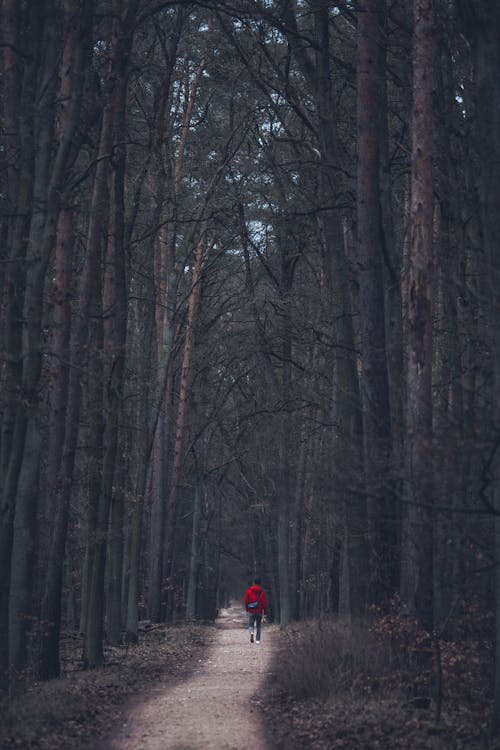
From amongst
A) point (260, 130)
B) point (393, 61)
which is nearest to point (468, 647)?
point (393, 61)

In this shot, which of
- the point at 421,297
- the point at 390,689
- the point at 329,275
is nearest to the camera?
the point at 390,689

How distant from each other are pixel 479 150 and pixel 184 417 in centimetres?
2133

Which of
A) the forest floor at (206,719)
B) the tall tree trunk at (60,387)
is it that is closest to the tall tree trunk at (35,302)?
the tall tree trunk at (60,387)

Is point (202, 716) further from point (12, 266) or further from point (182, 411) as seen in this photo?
point (182, 411)

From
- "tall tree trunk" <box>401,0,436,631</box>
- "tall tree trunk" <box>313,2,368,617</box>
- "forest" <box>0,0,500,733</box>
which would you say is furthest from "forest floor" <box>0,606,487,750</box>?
"tall tree trunk" <box>313,2,368,617</box>

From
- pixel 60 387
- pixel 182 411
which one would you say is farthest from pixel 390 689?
pixel 182 411

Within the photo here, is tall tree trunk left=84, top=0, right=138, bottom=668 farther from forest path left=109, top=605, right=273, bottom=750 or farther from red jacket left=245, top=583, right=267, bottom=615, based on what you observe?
red jacket left=245, top=583, right=267, bottom=615

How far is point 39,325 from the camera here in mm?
12664

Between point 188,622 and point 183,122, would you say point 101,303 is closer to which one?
point 183,122

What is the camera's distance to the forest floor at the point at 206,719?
9867mm

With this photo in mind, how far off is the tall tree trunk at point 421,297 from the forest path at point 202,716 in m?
2.54

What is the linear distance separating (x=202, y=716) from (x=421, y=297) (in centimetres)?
576

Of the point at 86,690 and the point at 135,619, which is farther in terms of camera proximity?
the point at 135,619

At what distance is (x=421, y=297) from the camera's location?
1255 centimetres
